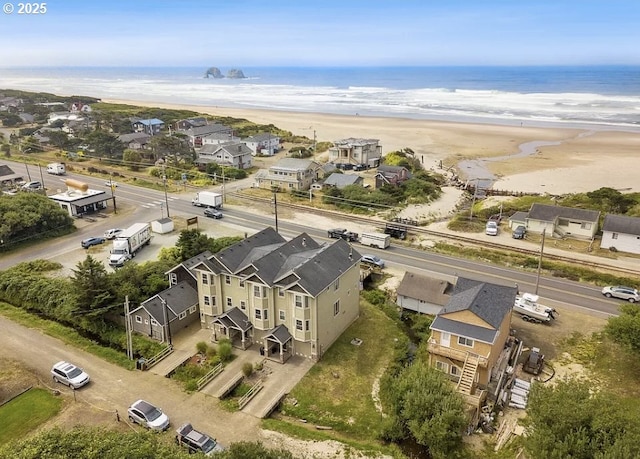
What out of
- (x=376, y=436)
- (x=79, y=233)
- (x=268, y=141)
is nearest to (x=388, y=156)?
(x=268, y=141)

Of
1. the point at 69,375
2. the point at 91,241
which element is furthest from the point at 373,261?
the point at 91,241

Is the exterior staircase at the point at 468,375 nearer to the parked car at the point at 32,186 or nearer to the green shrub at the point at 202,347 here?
the green shrub at the point at 202,347

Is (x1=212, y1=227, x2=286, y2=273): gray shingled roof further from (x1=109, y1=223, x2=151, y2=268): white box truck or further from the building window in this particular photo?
(x1=109, y1=223, x2=151, y2=268): white box truck

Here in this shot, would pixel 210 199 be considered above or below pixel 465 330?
below

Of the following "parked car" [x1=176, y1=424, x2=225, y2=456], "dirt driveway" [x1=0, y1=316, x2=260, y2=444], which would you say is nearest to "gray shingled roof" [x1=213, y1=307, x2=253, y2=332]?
"dirt driveway" [x1=0, y1=316, x2=260, y2=444]

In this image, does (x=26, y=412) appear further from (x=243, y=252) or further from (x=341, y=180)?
(x=341, y=180)

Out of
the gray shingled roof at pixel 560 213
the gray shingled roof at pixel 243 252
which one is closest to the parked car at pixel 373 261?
the gray shingled roof at pixel 243 252
